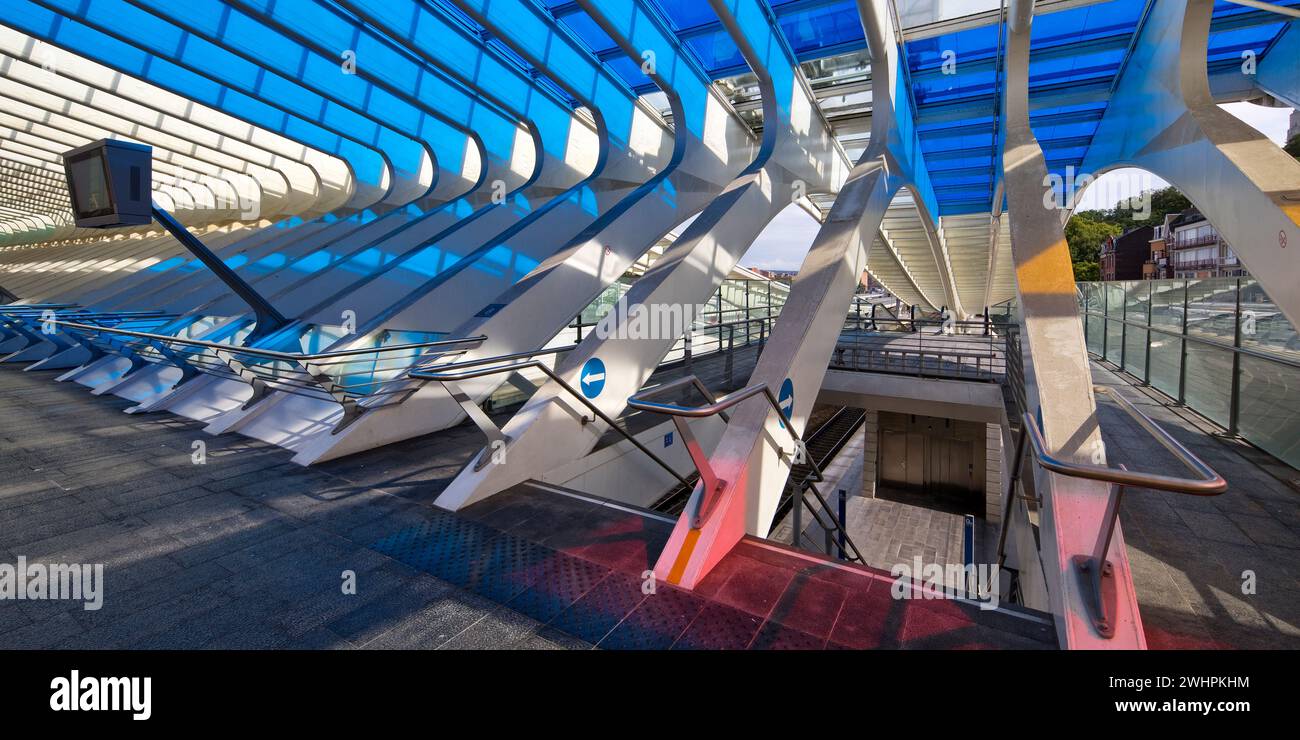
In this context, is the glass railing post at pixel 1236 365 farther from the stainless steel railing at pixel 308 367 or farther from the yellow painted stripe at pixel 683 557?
the stainless steel railing at pixel 308 367

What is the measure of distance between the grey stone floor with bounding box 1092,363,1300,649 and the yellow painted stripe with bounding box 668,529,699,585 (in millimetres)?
2170

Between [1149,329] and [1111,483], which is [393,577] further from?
[1149,329]

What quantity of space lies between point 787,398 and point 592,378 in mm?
1968

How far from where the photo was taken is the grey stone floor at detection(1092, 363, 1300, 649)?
2.62 metres

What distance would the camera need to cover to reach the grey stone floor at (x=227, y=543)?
2697 mm

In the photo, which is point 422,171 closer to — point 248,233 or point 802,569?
point 248,233

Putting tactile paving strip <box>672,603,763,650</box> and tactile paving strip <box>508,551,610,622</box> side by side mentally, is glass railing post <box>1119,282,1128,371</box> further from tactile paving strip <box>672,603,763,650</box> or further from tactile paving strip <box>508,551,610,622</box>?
tactile paving strip <box>508,551,610,622</box>

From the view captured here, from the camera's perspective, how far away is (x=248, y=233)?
1880 cm

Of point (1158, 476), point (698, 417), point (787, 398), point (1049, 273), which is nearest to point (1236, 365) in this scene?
point (1049, 273)
